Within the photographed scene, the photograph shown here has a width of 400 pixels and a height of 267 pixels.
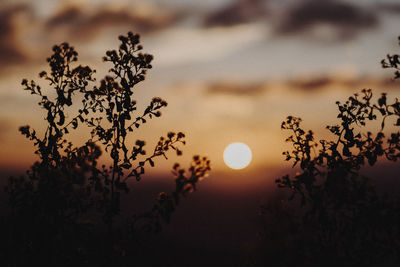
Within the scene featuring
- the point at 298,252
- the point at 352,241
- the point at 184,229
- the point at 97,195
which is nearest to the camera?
the point at 298,252

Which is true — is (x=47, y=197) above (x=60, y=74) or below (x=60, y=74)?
below

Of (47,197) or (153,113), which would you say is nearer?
(47,197)

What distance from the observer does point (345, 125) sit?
34.4 feet

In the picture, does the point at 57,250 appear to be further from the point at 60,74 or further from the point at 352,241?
the point at 352,241

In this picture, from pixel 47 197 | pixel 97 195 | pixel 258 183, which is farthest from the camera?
pixel 258 183

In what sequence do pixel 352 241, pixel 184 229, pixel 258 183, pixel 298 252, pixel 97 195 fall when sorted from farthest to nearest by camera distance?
1. pixel 258 183
2. pixel 184 229
3. pixel 97 195
4. pixel 352 241
5. pixel 298 252

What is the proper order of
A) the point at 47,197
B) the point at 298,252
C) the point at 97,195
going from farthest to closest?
1. the point at 97,195
2. the point at 298,252
3. the point at 47,197

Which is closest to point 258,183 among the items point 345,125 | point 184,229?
point 184,229

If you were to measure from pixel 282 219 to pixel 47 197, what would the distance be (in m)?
5.19

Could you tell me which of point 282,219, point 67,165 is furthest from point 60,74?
point 282,219

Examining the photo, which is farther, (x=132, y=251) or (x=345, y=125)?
(x=345, y=125)

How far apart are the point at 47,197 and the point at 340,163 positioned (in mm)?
6797

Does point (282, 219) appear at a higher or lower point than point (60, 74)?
lower

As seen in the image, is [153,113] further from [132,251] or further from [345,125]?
[345,125]
